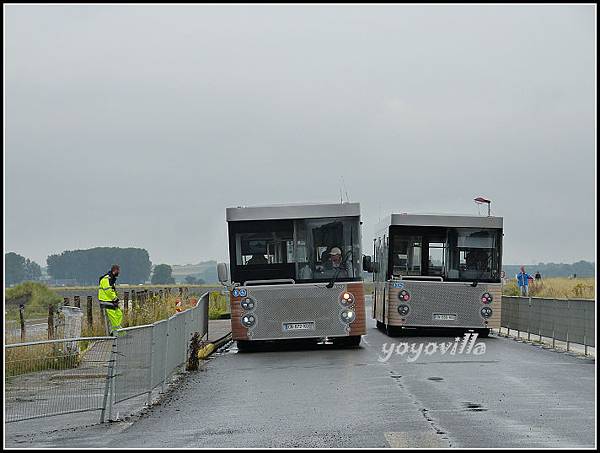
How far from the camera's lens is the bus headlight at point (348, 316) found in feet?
83.3

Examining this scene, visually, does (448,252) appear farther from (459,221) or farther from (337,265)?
(337,265)

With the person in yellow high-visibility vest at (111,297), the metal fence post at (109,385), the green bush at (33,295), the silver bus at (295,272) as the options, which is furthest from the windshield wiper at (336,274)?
the green bush at (33,295)

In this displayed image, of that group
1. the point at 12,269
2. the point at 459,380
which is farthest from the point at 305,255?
the point at 12,269

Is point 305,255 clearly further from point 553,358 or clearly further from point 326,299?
point 553,358

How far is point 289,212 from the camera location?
84.5ft

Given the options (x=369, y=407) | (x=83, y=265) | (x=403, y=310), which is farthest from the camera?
(x=83, y=265)

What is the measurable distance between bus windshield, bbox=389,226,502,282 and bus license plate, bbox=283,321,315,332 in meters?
5.55

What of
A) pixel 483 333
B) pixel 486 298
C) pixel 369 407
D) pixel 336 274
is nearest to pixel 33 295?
pixel 483 333

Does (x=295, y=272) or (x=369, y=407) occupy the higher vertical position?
(x=295, y=272)

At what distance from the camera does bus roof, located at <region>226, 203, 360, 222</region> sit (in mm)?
25703

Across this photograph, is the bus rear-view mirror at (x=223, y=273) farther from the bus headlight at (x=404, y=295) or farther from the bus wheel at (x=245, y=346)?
the bus headlight at (x=404, y=295)

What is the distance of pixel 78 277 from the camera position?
509ft

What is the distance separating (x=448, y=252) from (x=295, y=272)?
591 centimetres

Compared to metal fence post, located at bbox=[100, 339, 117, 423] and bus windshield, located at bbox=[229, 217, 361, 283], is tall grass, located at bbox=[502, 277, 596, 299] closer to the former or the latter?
bus windshield, located at bbox=[229, 217, 361, 283]
